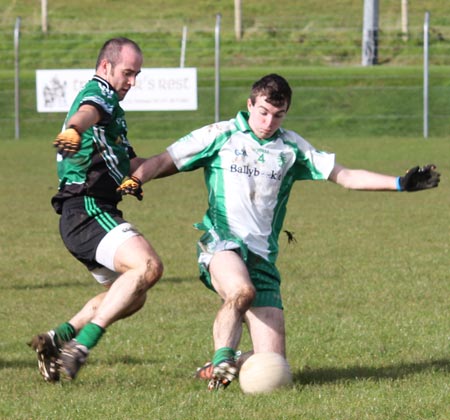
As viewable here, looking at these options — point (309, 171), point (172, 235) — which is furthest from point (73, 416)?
point (172, 235)

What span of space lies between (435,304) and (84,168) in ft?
12.8

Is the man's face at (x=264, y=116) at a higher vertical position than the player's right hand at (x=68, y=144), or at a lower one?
higher

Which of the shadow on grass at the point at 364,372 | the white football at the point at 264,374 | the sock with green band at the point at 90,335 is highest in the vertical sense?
the sock with green band at the point at 90,335

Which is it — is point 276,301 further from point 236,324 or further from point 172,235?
point 172,235

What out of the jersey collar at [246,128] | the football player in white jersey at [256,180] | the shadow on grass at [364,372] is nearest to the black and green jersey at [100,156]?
the football player in white jersey at [256,180]

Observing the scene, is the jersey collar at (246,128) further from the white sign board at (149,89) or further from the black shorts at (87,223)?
the white sign board at (149,89)

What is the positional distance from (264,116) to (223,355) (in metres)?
1.38

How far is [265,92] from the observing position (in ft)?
22.2

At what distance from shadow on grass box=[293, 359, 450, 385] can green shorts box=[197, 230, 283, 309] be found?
44 cm

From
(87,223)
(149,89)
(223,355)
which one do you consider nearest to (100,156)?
(87,223)

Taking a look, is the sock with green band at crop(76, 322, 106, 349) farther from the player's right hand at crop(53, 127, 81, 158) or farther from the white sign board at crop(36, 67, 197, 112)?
the white sign board at crop(36, 67, 197, 112)

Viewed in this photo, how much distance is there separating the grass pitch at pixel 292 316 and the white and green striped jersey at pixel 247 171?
888mm

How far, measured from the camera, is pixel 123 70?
680cm

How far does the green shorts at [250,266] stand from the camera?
22.5ft
